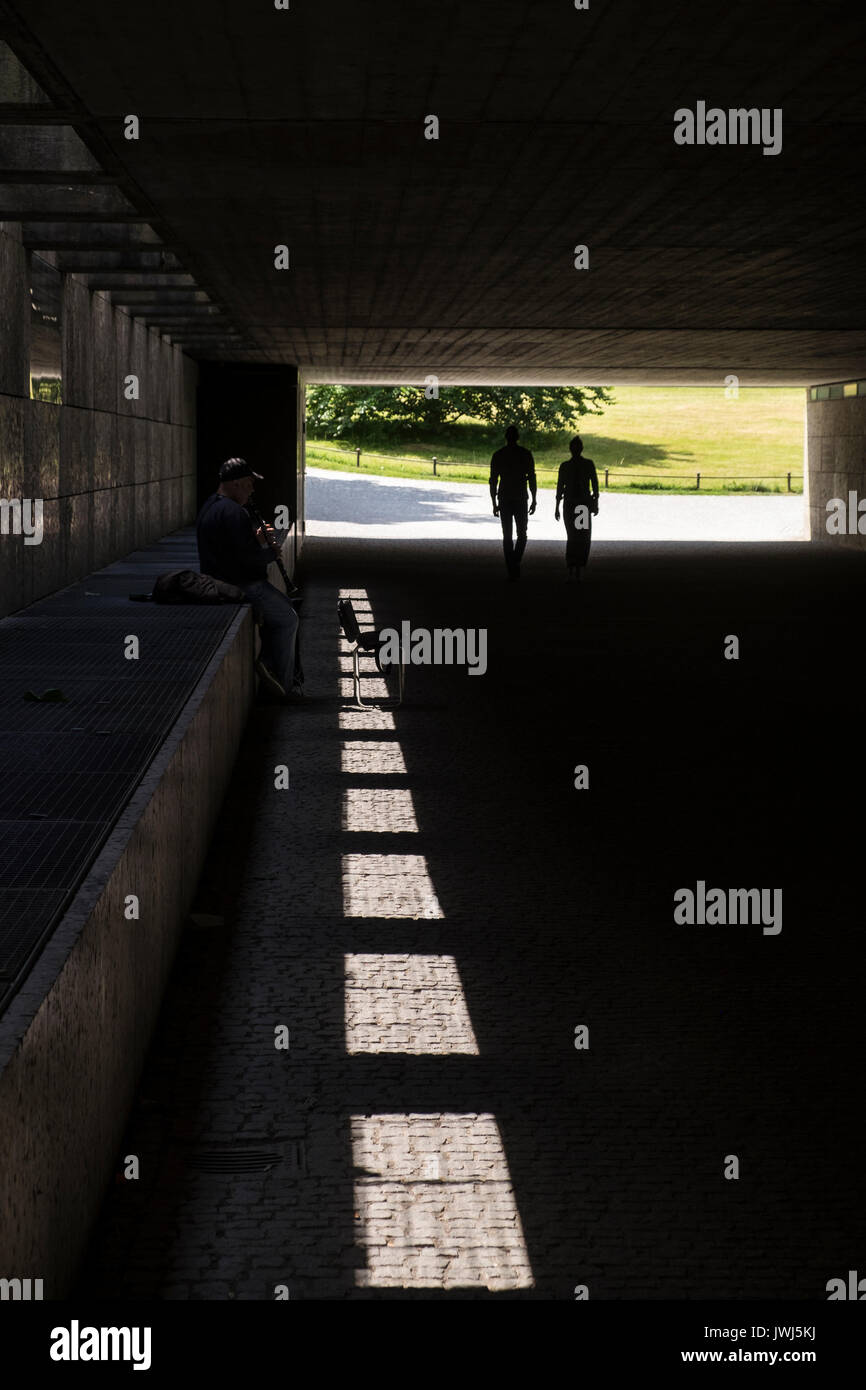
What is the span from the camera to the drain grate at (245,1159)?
14.1ft

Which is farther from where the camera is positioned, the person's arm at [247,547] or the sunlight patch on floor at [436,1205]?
the person's arm at [247,547]

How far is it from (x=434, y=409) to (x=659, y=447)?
41.5ft

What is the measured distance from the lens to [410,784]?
31.2 feet

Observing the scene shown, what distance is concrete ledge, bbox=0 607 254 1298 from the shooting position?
3211mm

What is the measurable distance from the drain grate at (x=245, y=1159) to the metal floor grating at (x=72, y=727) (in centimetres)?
67

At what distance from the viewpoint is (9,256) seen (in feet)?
47.0

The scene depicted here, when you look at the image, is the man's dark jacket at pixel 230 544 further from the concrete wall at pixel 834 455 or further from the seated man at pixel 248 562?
the concrete wall at pixel 834 455

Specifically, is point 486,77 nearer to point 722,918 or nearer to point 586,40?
point 586,40

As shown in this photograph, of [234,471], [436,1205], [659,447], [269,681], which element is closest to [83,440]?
[269,681]

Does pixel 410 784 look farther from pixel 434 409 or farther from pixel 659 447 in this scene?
pixel 434 409

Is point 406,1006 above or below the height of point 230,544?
below

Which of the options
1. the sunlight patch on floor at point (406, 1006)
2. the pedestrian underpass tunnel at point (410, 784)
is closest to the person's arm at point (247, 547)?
the pedestrian underpass tunnel at point (410, 784)

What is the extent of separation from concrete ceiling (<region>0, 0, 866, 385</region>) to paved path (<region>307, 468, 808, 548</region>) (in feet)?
69.2
